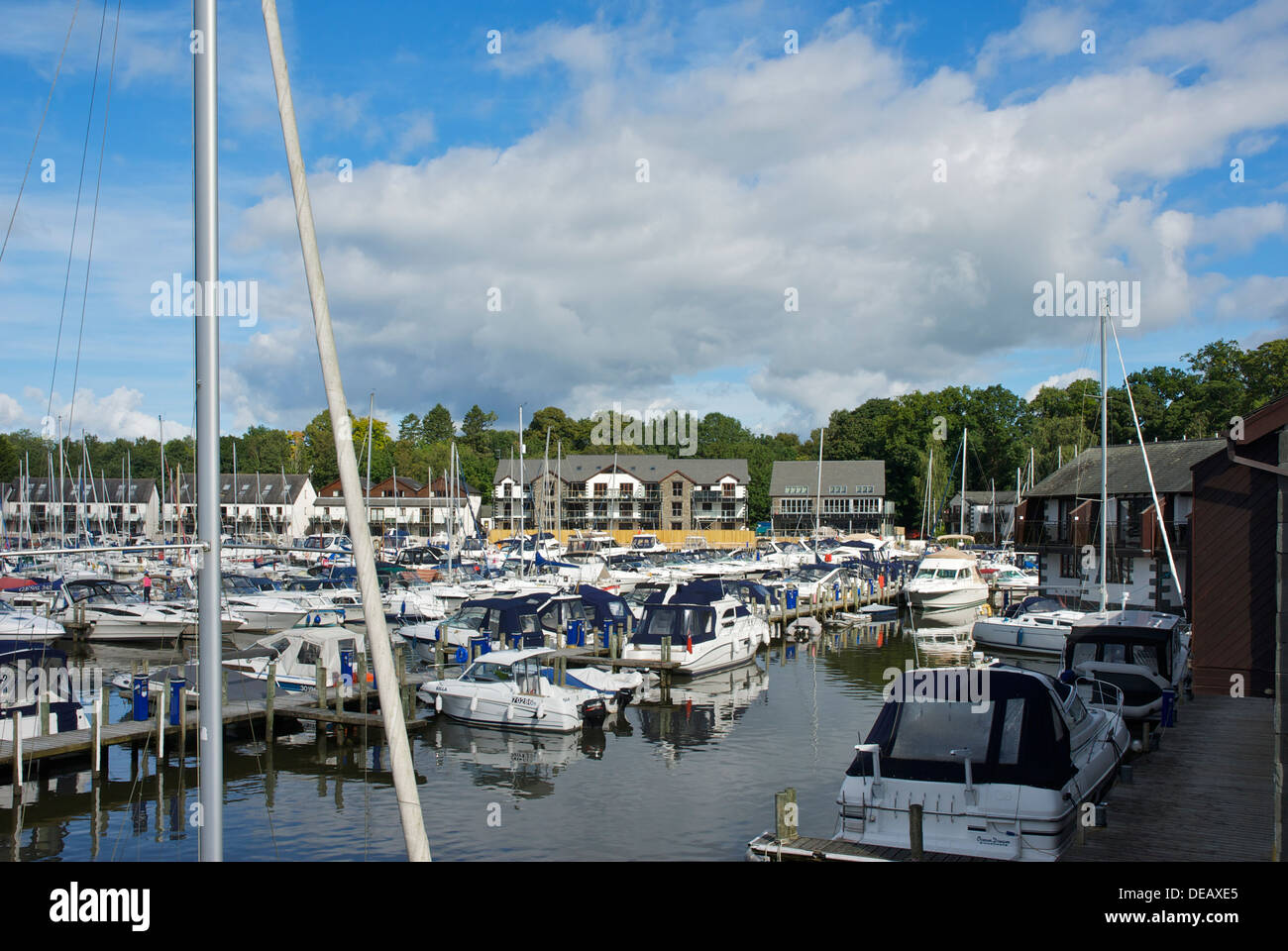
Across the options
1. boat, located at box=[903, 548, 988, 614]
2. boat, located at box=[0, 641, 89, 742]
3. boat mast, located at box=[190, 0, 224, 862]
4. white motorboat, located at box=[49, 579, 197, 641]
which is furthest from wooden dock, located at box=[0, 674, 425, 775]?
boat, located at box=[903, 548, 988, 614]

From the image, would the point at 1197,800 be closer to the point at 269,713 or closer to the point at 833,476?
the point at 269,713

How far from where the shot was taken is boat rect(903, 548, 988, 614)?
172ft

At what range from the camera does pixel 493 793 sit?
20.6 m

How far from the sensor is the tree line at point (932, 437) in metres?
107

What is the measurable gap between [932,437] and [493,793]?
343 ft

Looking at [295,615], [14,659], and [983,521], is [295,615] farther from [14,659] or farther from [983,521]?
[983,521]

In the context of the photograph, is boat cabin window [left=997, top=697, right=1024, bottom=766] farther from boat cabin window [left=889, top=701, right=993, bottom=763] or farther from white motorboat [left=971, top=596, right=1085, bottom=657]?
white motorboat [left=971, top=596, right=1085, bottom=657]

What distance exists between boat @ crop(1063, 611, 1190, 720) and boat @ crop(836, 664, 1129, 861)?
28.1 feet

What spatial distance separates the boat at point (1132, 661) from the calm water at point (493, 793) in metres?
6.07
